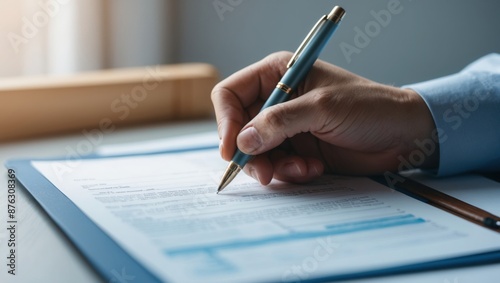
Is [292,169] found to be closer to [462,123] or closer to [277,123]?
[277,123]

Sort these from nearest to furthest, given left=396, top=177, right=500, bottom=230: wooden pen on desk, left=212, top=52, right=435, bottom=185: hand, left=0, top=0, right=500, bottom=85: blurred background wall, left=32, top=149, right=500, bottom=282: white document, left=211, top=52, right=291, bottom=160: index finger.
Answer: left=32, top=149, right=500, bottom=282: white document → left=396, top=177, right=500, bottom=230: wooden pen on desk → left=212, top=52, right=435, bottom=185: hand → left=211, top=52, right=291, bottom=160: index finger → left=0, top=0, right=500, bottom=85: blurred background wall

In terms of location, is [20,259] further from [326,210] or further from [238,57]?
[238,57]

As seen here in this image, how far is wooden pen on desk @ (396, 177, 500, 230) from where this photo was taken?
640 mm

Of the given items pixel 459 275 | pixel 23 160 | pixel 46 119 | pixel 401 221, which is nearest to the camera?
pixel 459 275

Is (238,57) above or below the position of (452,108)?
below

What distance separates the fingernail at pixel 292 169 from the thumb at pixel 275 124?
0.11 feet

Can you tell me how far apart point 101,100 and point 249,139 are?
1.59 feet

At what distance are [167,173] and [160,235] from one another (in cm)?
23

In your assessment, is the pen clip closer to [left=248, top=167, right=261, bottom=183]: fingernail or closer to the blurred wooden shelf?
[left=248, top=167, right=261, bottom=183]: fingernail

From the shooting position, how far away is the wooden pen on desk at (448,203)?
2.10 feet

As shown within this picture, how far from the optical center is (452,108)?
812 mm

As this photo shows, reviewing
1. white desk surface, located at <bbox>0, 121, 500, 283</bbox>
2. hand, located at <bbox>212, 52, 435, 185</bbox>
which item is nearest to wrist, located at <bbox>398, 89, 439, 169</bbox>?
hand, located at <bbox>212, 52, 435, 185</bbox>

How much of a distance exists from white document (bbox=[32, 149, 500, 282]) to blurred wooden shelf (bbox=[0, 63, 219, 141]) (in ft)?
0.91

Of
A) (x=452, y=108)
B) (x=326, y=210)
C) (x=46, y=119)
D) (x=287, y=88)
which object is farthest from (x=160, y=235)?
(x=46, y=119)
